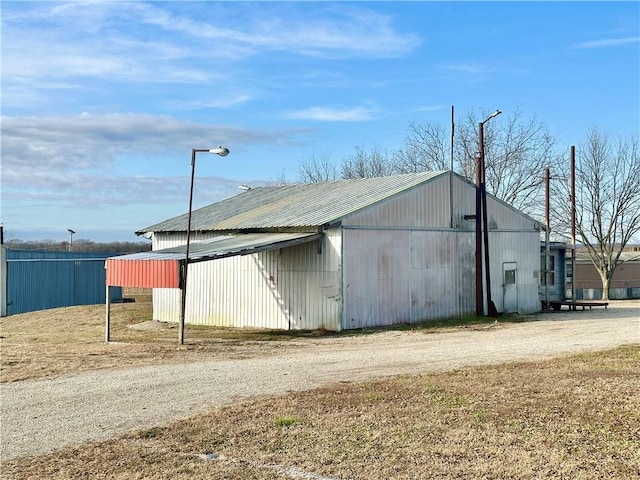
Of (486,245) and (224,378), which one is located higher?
(486,245)

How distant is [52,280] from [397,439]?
2972cm

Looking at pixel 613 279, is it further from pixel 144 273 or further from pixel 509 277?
pixel 144 273

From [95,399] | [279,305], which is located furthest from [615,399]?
[279,305]

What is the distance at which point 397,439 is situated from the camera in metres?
7.86

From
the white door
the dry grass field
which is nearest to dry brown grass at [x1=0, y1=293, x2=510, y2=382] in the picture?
the dry grass field

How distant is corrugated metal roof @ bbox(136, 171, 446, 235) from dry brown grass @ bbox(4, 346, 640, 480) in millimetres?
10466

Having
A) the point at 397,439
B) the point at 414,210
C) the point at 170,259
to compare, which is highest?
the point at 414,210

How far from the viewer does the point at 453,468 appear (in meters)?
6.86

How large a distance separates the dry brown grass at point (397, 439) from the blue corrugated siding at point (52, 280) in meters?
24.7

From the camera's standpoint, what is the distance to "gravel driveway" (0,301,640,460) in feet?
29.3

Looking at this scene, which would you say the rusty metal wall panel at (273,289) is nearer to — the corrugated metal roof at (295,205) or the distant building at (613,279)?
the corrugated metal roof at (295,205)

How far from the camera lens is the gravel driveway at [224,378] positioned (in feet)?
29.3

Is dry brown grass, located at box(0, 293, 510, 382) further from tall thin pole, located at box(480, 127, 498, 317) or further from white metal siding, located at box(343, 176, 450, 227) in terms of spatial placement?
white metal siding, located at box(343, 176, 450, 227)

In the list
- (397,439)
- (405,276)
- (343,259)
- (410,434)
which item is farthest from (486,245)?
(397,439)
